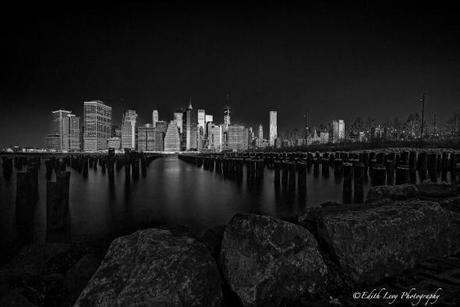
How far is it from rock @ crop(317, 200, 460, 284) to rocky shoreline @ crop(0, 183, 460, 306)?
1 centimetres

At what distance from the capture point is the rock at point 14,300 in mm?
3682

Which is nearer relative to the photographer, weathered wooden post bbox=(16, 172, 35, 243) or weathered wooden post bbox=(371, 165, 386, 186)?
weathered wooden post bbox=(16, 172, 35, 243)

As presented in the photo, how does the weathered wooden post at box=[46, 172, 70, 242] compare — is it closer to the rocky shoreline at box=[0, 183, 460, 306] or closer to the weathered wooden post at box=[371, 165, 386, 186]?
the rocky shoreline at box=[0, 183, 460, 306]

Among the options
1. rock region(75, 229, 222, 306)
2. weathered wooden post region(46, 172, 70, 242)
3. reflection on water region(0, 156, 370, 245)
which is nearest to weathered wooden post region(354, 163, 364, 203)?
reflection on water region(0, 156, 370, 245)

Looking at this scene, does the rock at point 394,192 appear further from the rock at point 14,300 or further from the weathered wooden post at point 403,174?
the rock at point 14,300

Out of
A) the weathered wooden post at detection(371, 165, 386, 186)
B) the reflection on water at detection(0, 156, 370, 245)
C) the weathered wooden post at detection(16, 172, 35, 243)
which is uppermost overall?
the weathered wooden post at detection(371, 165, 386, 186)

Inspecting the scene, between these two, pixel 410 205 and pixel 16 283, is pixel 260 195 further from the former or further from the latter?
pixel 16 283

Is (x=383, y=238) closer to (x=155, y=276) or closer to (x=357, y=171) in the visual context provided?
(x=155, y=276)

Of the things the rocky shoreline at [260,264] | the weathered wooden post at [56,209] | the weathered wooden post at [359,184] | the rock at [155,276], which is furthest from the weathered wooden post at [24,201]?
the weathered wooden post at [359,184]

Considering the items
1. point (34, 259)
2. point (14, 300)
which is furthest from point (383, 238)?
point (34, 259)

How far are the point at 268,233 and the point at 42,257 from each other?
4.90m

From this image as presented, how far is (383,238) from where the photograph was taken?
413 cm

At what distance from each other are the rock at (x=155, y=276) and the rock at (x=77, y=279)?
0.91 metres

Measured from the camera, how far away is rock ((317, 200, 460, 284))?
3.98 m
